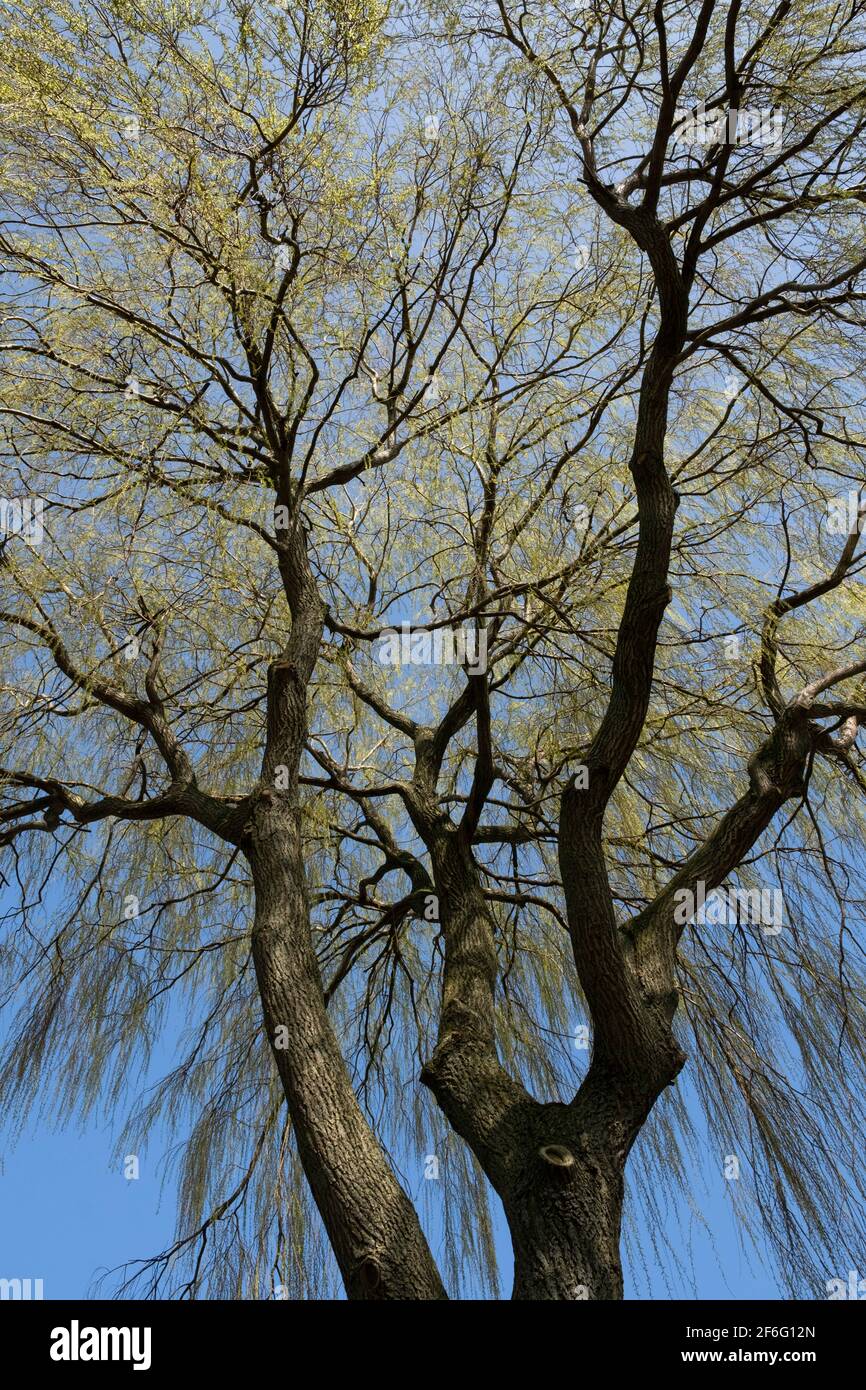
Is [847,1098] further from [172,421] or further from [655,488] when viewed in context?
[172,421]

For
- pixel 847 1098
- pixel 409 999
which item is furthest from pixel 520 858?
pixel 847 1098

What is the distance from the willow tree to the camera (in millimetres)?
2467

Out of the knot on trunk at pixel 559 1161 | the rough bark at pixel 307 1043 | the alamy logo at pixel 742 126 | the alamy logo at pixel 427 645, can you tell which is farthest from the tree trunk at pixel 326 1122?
the alamy logo at pixel 742 126

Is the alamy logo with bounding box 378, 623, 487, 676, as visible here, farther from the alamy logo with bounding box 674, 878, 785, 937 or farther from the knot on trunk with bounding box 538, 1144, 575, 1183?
the knot on trunk with bounding box 538, 1144, 575, 1183

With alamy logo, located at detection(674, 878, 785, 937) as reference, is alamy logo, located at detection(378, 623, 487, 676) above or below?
above

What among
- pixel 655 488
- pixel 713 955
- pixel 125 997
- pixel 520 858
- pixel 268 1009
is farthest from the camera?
pixel 520 858

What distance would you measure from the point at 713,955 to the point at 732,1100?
14.8 inches

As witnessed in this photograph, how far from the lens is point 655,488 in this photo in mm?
2506

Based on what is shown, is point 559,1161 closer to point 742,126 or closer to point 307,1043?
point 307,1043

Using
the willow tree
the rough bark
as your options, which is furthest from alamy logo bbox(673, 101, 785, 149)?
the rough bark
